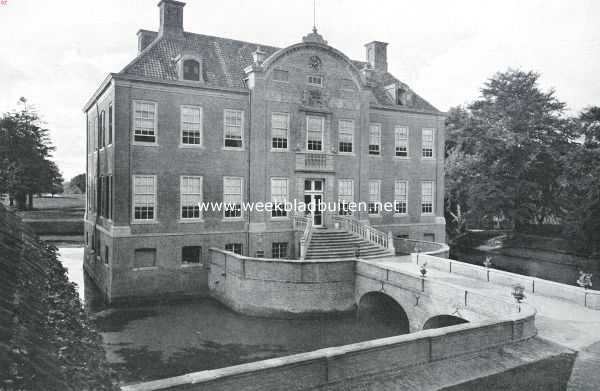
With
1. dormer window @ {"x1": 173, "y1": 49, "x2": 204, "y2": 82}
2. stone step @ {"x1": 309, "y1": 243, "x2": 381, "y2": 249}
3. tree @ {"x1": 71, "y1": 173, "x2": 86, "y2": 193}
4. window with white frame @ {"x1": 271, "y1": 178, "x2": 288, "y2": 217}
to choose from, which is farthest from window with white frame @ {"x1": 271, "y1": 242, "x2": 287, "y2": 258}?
tree @ {"x1": 71, "y1": 173, "x2": 86, "y2": 193}

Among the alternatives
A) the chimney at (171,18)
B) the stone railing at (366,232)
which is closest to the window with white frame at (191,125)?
the chimney at (171,18)

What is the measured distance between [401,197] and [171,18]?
761 inches

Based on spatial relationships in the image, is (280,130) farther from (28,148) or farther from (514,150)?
(28,148)

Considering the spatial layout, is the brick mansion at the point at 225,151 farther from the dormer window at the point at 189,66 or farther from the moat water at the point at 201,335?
the moat water at the point at 201,335

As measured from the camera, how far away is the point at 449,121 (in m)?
52.3

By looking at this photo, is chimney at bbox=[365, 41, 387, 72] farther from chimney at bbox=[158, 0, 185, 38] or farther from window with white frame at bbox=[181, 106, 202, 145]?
window with white frame at bbox=[181, 106, 202, 145]

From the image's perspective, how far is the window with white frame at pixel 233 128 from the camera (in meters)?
27.7

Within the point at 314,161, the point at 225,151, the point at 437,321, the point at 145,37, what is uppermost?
the point at 145,37

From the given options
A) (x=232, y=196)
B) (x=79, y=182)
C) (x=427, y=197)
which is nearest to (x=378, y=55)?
(x=427, y=197)

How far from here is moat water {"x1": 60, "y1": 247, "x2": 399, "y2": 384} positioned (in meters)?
17.7

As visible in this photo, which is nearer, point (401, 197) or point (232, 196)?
point (232, 196)

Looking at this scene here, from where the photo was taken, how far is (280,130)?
29016 millimetres

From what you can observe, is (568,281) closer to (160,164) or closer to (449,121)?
(449,121)

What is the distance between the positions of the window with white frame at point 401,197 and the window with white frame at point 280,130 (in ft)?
30.3
